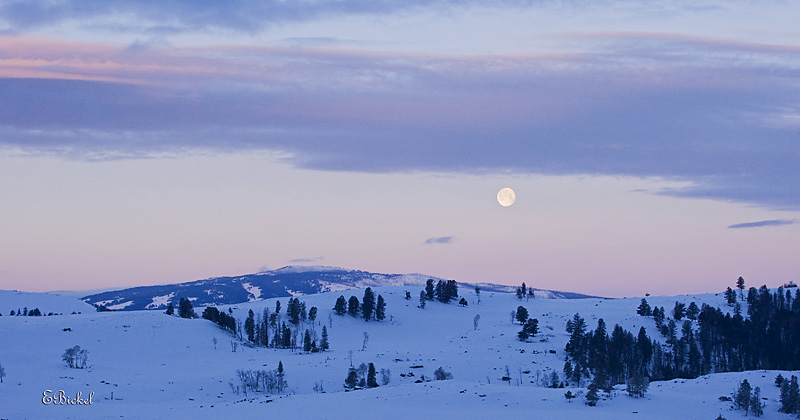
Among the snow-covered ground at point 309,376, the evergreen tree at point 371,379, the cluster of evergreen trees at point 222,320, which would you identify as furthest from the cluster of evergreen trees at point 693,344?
the cluster of evergreen trees at point 222,320

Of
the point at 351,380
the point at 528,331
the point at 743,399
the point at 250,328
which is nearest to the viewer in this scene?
the point at 743,399

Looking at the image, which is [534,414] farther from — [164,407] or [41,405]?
[41,405]

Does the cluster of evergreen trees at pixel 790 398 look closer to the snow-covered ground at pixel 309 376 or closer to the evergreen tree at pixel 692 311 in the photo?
the snow-covered ground at pixel 309 376

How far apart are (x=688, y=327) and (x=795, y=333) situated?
25.9 m

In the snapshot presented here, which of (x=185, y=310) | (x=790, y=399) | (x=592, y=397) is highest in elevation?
(x=185, y=310)

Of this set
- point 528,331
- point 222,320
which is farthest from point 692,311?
point 222,320

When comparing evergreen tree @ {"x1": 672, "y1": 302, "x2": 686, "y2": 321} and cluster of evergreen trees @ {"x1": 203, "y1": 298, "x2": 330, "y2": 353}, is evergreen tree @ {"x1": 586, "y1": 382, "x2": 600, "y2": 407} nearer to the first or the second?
cluster of evergreen trees @ {"x1": 203, "y1": 298, "x2": 330, "y2": 353}

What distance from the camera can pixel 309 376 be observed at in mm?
125375

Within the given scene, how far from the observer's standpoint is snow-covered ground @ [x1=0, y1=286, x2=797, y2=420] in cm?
8075

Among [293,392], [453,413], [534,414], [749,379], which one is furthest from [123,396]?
[749,379]

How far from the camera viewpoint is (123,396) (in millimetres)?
101125

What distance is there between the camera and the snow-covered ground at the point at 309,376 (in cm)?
8075

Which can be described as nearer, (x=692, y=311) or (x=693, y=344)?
(x=693, y=344)

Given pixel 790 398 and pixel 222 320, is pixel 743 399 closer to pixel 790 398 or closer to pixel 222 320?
pixel 790 398
